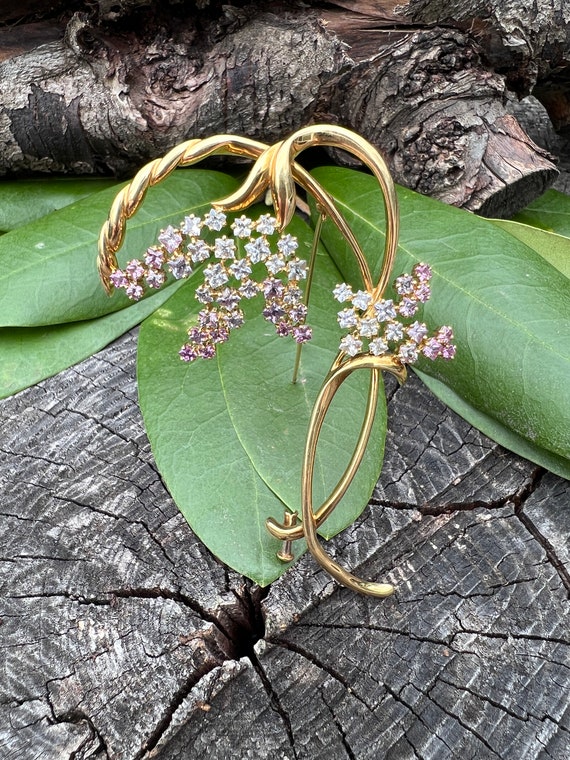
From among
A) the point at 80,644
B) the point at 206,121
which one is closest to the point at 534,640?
the point at 80,644

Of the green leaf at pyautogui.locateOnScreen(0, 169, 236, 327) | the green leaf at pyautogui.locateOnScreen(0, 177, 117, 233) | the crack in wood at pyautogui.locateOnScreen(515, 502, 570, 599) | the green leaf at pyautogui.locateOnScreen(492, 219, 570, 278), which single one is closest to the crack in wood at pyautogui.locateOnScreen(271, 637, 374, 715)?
the crack in wood at pyautogui.locateOnScreen(515, 502, 570, 599)

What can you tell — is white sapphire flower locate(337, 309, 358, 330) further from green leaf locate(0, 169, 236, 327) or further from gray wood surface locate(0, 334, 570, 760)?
green leaf locate(0, 169, 236, 327)

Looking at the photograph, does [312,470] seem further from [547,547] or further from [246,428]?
[547,547]

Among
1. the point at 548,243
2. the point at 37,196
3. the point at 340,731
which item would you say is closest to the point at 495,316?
the point at 548,243

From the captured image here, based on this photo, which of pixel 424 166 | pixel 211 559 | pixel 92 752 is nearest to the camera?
pixel 92 752

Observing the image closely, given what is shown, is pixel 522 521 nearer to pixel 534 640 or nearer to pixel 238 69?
pixel 534 640

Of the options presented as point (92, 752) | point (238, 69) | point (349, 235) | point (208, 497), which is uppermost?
point (238, 69)
